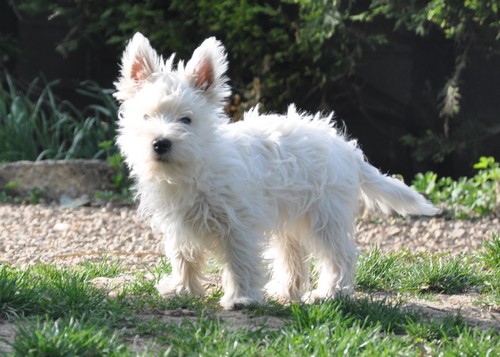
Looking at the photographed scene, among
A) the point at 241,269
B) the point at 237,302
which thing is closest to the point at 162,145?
the point at 241,269

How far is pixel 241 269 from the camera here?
5.26 m

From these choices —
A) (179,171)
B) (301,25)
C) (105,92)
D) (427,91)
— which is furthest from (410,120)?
(179,171)

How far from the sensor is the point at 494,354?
13.6 ft

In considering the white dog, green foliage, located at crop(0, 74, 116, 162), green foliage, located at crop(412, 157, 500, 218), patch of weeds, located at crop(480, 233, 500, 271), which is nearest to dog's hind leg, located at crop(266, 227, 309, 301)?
the white dog

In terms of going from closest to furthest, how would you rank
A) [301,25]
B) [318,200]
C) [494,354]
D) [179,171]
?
[494,354] < [179,171] < [318,200] < [301,25]

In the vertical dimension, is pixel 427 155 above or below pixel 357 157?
below

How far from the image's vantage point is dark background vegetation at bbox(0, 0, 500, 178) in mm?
9758

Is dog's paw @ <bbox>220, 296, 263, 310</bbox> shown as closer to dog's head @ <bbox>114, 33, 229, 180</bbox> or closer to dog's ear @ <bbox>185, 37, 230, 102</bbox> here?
dog's head @ <bbox>114, 33, 229, 180</bbox>

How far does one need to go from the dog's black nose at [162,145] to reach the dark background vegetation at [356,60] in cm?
462

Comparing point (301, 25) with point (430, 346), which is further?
point (301, 25)

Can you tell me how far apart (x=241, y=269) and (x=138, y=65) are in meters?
1.25

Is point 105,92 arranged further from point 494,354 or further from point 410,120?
point 494,354

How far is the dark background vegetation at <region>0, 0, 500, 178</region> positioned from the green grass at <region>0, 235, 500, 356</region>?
4.27 m

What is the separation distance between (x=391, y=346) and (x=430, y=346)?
0.26 metres
